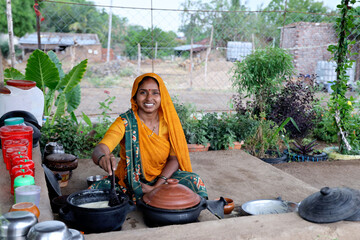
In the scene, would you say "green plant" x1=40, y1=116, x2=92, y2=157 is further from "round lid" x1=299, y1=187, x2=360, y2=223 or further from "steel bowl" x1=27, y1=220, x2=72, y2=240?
"round lid" x1=299, y1=187, x2=360, y2=223

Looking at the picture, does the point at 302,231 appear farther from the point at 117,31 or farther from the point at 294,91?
the point at 117,31

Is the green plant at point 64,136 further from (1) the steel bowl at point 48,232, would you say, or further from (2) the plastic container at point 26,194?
(1) the steel bowl at point 48,232

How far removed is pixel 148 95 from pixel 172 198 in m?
0.94

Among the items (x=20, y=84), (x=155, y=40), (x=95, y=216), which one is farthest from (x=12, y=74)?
(x=155, y=40)

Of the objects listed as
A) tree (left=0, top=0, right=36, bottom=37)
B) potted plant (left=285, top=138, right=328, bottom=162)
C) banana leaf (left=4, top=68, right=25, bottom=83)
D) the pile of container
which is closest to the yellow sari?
the pile of container

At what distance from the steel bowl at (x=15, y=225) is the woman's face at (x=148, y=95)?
4.60ft

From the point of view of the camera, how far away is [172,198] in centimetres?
219

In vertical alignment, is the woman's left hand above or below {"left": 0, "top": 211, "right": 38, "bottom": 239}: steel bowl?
below

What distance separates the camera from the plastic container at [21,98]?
11.0 feet

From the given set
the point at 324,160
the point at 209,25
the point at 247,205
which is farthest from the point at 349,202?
the point at 209,25

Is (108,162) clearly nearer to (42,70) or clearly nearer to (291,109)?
(42,70)

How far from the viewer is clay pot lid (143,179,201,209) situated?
2176 millimetres

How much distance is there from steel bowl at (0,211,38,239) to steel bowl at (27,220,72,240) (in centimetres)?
5

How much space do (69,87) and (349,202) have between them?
4.26 m
